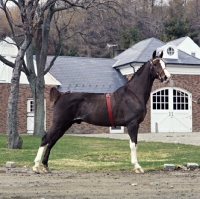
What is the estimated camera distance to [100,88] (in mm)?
31906

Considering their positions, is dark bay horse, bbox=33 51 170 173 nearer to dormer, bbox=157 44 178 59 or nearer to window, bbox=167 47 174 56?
dormer, bbox=157 44 178 59

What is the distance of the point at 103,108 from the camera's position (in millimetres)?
10094

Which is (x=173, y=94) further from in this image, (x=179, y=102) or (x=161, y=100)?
(x=161, y=100)

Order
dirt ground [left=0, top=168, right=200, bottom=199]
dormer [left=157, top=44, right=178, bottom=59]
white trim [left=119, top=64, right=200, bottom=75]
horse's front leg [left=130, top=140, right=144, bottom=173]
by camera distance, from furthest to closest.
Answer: white trim [left=119, top=64, right=200, bottom=75]
dormer [left=157, top=44, right=178, bottom=59]
horse's front leg [left=130, top=140, right=144, bottom=173]
dirt ground [left=0, top=168, right=200, bottom=199]

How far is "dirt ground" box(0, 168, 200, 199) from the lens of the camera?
696 cm

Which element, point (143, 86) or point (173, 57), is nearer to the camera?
point (143, 86)

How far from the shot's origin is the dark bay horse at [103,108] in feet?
32.8

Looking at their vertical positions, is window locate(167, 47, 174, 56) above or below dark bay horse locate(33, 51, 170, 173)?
above

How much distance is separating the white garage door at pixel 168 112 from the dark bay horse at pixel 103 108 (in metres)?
22.2

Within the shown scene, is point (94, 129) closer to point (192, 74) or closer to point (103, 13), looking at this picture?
point (192, 74)

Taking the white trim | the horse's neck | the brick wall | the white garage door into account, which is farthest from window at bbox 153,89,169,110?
the horse's neck

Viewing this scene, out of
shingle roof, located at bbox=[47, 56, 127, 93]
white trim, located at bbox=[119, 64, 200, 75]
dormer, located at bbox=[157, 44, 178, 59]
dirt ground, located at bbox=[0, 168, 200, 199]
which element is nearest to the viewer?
dirt ground, located at bbox=[0, 168, 200, 199]

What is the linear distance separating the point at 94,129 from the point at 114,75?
4.49m

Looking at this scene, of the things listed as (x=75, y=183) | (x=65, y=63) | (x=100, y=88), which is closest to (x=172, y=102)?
(x=100, y=88)
